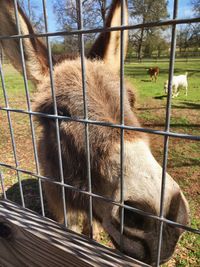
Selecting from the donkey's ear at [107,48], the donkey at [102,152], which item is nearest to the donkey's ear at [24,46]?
the donkey at [102,152]

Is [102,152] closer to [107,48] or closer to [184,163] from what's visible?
[107,48]

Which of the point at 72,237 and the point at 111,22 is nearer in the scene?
the point at 72,237

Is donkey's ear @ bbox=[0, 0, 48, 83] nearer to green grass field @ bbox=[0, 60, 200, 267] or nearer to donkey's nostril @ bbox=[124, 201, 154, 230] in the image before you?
green grass field @ bbox=[0, 60, 200, 267]

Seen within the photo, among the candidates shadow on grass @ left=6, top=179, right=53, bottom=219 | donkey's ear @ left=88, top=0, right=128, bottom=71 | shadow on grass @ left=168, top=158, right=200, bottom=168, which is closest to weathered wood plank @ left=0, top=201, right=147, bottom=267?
donkey's ear @ left=88, top=0, right=128, bottom=71

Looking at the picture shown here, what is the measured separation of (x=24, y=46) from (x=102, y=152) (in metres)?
1.10

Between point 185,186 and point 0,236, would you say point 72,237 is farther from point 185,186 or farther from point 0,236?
point 185,186

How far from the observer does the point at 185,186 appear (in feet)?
13.0

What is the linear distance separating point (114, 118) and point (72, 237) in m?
0.76

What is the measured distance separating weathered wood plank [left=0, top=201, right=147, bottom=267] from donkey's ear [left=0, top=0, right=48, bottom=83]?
1143mm

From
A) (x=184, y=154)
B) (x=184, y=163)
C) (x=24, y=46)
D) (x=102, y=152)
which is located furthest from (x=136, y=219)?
(x=184, y=154)

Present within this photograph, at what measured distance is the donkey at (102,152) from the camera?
1228 mm

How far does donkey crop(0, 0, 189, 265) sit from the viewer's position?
1228 mm

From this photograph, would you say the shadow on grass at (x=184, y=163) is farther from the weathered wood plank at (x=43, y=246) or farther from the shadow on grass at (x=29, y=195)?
the weathered wood plank at (x=43, y=246)

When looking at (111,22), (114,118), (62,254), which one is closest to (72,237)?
(62,254)
